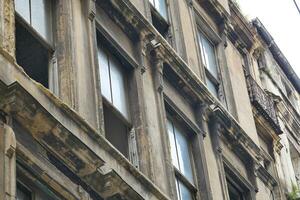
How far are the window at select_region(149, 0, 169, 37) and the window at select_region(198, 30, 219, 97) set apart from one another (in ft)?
5.02

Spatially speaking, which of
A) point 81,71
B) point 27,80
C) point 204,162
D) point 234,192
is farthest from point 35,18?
point 234,192

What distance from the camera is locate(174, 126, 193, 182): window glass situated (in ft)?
60.8

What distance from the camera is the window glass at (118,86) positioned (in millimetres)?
17250

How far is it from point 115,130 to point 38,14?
7.44 ft

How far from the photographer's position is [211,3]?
24156 millimetres

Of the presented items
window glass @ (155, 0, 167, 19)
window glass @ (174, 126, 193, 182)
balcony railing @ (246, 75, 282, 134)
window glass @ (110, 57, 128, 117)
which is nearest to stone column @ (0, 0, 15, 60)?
window glass @ (110, 57, 128, 117)

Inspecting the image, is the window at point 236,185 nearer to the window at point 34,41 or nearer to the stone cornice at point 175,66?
the stone cornice at point 175,66

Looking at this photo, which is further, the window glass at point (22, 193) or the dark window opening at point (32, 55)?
the dark window opening at point (32, 55)

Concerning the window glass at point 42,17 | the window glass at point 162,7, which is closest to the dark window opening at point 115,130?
the window glass at point 42,17

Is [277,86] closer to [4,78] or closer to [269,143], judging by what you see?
[269,143]

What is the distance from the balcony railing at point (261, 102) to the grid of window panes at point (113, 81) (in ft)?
26.3

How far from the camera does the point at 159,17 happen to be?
21047 millimetres

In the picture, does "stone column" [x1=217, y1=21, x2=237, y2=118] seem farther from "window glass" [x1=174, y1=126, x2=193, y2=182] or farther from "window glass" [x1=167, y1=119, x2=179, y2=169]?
"window glass" [x1=167, y1=119, x2=179, y2=169]

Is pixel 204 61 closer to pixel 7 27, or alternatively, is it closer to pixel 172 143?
pixel 172 143
